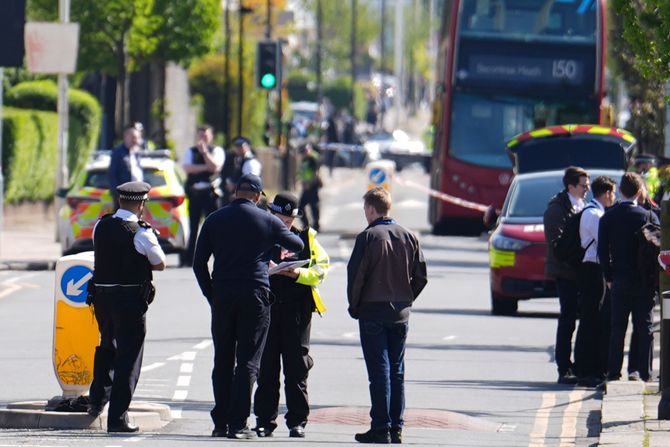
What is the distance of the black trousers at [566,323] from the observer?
631 inches

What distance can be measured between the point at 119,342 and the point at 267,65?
2417 centimetres

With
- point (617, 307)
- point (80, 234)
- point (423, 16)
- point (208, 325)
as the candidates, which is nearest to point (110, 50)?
point (80, 234)

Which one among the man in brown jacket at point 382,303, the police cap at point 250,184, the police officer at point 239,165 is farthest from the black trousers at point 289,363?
the police officer at point 239,165

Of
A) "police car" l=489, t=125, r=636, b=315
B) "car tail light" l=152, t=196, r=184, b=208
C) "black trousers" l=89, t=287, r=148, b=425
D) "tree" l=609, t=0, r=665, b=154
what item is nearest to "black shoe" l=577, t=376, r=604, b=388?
"police car" l=489, t=125, r=636, b=315

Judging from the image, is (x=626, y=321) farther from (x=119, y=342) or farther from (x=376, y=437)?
(x=119, y=342)

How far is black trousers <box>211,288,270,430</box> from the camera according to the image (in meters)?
12.0

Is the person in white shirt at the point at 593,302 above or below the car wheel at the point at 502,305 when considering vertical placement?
above

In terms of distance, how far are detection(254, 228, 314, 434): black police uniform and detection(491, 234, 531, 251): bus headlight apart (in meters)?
8.68

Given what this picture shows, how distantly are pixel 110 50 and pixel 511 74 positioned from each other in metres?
9.62

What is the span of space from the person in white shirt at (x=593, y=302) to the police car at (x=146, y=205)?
9.40 metres

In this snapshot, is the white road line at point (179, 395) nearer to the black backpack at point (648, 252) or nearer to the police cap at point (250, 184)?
the police cap at point (250, 184)

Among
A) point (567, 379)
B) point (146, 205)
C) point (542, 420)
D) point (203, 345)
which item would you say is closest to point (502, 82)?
point (146, 205)

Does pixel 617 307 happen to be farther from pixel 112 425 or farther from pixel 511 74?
pixel 511 74

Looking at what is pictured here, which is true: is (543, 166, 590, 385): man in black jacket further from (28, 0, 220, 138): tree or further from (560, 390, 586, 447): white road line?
(28, 0, 220, 138): tree
